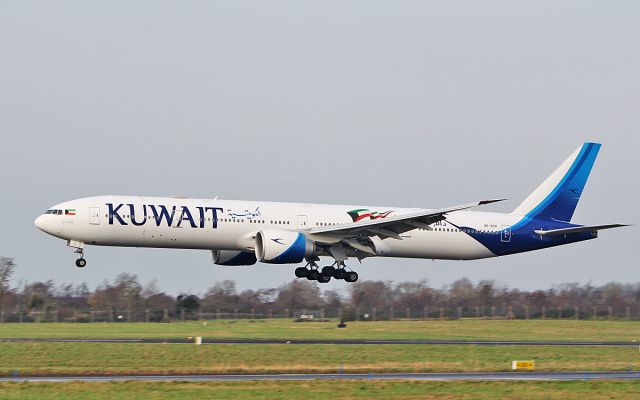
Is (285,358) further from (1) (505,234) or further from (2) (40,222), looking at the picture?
(1) (505,234)

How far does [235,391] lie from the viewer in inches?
1221

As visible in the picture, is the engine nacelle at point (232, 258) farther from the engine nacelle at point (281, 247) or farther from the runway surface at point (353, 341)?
the runway surface at point (353, 341)

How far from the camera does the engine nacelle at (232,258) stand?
2301 inches

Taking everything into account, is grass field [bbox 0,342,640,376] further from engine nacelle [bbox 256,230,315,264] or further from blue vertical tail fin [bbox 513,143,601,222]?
blue vertical tail fin [bbox 513,143,601,222]

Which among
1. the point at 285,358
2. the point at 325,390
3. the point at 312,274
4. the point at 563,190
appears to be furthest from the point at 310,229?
the point at 325,390

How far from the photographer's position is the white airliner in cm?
5256

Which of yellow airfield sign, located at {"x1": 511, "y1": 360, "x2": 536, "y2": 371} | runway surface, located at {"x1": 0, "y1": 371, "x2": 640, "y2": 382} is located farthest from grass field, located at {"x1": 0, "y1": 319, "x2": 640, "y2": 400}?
runway surface, located at {"x1": 0, "y1": 371, "x2": 640, "y2": 382}

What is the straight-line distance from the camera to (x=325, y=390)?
3128cm

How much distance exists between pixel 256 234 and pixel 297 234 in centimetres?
206

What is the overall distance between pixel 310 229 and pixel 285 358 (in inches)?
531

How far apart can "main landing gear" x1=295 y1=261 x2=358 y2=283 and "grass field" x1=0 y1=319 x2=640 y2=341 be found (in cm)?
286

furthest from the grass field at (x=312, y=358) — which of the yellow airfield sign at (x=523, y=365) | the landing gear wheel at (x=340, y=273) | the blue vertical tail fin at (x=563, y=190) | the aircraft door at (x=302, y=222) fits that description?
the blue vertical tail fin at (x=563, y=190)

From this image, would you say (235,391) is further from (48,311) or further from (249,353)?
(48,311)

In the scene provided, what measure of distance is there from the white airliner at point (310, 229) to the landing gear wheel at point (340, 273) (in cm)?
5
